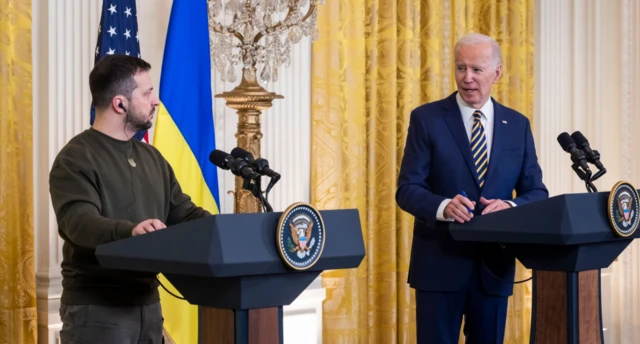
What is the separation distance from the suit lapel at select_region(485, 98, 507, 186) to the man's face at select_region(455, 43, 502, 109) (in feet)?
0.28

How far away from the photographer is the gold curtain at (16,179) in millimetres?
4195

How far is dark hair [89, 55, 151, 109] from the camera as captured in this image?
9.99ft

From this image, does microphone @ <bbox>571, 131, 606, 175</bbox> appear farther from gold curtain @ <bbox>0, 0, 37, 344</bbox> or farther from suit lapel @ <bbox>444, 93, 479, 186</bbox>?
gold curtain @ <bbox>0, 0, 37, 344</bbox>

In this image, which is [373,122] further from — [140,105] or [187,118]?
[140,105]

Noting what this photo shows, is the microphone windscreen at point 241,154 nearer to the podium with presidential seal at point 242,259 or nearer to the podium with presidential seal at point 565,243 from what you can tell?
the podium with presidential seal at point 242,259

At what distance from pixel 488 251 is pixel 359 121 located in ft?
7.29

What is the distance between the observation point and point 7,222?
419 centimetres

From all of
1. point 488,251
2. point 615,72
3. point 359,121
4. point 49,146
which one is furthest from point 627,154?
point 49,146

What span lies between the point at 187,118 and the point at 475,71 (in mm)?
1501

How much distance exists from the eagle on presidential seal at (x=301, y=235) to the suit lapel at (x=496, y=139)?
129cm

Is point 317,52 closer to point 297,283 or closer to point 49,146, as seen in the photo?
point 49,146

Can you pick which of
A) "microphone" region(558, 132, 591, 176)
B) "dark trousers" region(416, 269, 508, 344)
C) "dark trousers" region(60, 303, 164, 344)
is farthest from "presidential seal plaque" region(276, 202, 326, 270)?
"microphone" region(558, 132, 591, 176)

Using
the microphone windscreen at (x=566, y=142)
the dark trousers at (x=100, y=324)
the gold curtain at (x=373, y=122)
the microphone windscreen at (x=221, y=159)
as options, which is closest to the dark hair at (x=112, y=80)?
the microphone windscreen at (x=221, y=159)

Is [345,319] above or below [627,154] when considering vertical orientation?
below
